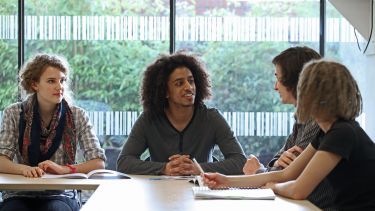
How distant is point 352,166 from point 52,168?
161cm

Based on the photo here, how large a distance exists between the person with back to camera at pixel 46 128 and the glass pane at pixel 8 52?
1471mm

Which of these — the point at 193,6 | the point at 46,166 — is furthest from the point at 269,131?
the point at 46,166

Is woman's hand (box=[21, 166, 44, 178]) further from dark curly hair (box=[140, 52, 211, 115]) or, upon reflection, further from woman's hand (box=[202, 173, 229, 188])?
woman's hand (box=[202, 173, 229, 188])

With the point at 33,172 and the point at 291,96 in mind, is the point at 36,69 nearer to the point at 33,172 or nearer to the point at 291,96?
the point at 33,172

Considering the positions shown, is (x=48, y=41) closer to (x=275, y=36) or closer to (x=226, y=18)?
(x=226, y=18)

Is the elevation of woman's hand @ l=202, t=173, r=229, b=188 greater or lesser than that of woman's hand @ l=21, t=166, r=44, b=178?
greater

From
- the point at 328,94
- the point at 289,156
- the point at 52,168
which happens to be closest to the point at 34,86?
the point at 52,168

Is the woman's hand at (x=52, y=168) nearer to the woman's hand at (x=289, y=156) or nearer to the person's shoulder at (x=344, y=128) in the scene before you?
the woman's hand at (x=289, y=156)

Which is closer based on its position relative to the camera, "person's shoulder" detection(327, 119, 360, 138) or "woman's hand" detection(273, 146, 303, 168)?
"person's shoulder" detection(327, 119, 360, 138)

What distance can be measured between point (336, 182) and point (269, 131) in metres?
2.87

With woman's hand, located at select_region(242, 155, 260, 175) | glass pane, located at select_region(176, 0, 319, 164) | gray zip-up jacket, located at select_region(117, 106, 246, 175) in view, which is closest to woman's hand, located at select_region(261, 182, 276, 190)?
woman's hand, located at select_region(242, 155, 260, 175)

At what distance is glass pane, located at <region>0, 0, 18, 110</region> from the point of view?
5078 millimetres

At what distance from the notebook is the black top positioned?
0.26m

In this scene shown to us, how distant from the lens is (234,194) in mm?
2340
